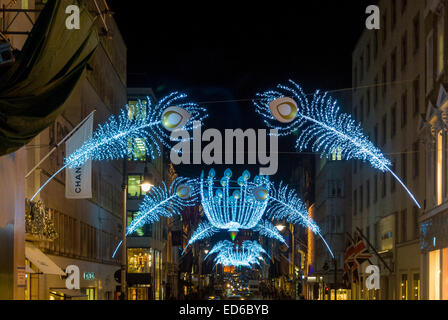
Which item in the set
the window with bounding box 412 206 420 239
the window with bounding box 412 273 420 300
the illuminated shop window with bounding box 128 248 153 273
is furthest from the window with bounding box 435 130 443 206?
the illuminated shop window with bounding box 128 248 153 273

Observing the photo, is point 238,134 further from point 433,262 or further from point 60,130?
point 433,262

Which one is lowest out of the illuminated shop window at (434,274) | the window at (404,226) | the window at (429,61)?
the illuminated shop window at (434,274)

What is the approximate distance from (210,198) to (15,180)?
46563 millimetres

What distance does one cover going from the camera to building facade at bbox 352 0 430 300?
4000 cm

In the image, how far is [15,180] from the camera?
17266 millimetres

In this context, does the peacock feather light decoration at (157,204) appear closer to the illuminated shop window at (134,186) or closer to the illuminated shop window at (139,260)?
the illuminated shop window at (134,186)

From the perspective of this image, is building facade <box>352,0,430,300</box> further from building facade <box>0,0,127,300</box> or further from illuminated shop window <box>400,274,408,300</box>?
building facade <box>0,0,127,300</box>

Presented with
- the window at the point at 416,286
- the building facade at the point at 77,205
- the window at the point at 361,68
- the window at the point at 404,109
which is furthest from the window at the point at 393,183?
the building facade at the point at 77,205

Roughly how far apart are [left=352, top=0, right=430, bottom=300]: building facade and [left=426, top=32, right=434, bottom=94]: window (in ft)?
6.72

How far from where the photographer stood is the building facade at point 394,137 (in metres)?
40.0

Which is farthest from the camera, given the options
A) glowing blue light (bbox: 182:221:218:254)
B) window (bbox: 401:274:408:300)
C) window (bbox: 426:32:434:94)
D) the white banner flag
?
glowing blue light (bbox: 182:221:218:254)

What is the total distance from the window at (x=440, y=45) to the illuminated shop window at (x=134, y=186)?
49933mm
